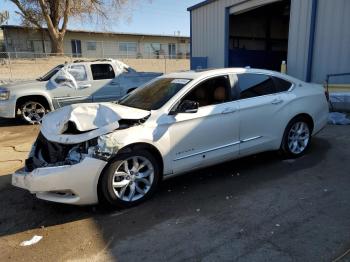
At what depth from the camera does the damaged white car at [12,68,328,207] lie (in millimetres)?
3605

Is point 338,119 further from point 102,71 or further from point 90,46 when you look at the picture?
point 90,46

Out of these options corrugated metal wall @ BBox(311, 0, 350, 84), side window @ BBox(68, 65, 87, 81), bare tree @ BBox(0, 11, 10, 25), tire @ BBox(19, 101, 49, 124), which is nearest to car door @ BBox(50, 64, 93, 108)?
side window @ BBox(68, 65, 87, 81)

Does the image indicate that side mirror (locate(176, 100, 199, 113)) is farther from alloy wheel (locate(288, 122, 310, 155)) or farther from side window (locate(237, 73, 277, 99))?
alloy wheel (locate(288, 122, 310, 155))

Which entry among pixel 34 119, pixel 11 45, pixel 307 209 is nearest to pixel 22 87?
pixel 34 119

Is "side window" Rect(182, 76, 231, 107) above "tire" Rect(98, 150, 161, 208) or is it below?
above

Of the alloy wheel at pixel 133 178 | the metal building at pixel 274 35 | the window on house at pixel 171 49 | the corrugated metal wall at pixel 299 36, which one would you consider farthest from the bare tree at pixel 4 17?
the alloy wheel at pixel 133 178

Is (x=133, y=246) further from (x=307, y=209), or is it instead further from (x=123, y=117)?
(x=307, y=209)

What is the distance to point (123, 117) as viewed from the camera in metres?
3.86

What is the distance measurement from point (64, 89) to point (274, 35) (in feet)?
42.2

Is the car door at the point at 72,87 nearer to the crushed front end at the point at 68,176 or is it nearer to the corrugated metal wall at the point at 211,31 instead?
the crushed front end at the point at 68,176

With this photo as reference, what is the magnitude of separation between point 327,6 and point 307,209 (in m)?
7.97

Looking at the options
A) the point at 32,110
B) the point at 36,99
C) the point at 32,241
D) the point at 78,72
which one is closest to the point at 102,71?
the point at 78,72

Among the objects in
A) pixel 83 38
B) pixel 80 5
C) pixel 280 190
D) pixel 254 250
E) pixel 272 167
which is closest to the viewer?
pixel 254 250

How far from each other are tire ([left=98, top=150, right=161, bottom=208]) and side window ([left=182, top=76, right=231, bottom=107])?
1.05 m
